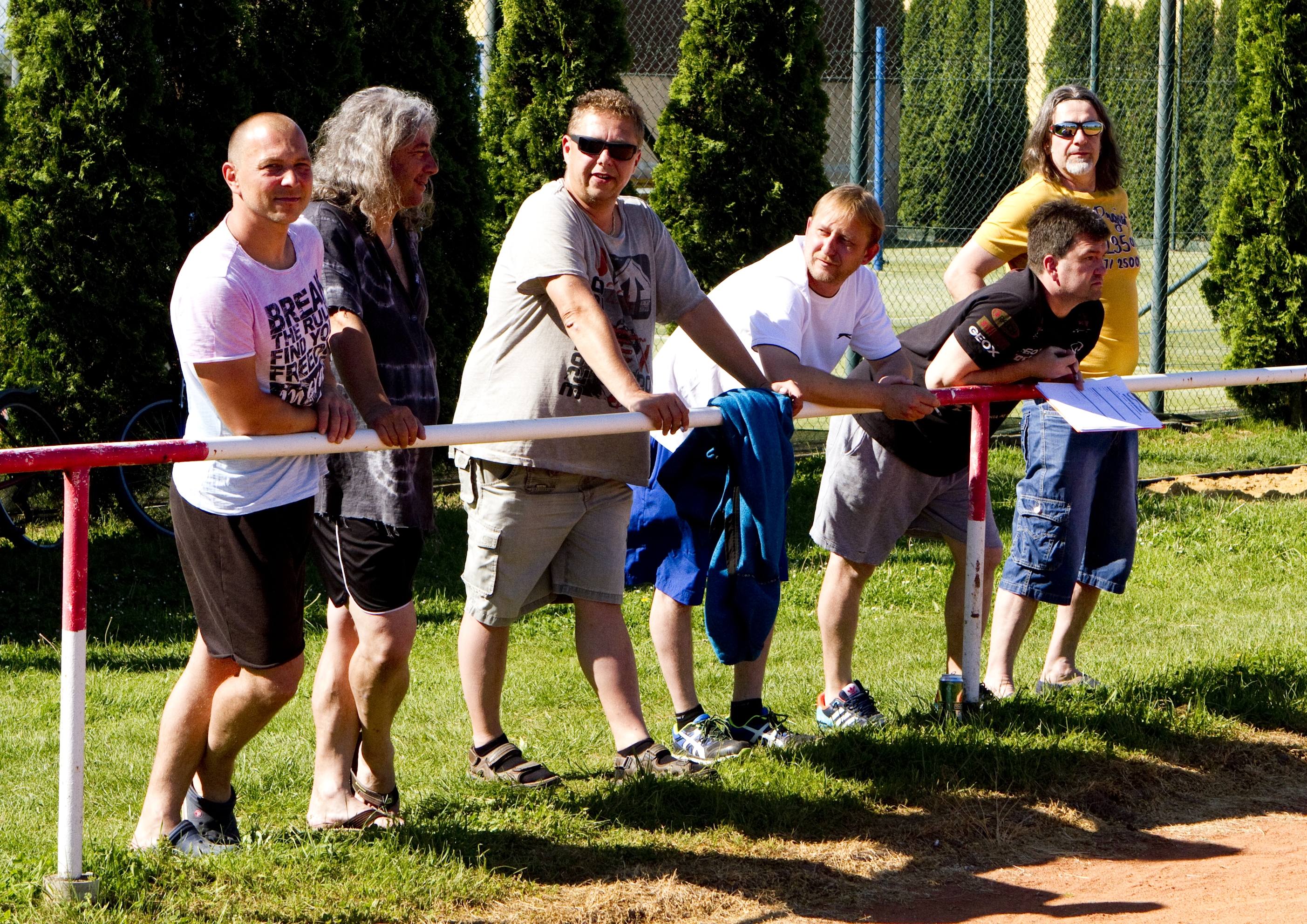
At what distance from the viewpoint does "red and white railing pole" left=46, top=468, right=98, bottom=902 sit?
3.14m

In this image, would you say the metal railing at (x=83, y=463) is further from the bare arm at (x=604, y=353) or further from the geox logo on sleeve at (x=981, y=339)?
the geox logo on sleeve at (x=981, y=339)

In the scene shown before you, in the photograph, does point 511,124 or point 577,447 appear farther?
point 511,124

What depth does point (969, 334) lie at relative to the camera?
15.1 ft

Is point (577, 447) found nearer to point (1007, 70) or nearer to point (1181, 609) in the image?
point (1181, 609)

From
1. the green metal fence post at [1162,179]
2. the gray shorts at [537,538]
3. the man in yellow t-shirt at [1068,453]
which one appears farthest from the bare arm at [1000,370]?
the green metal fence post at [1162,179]

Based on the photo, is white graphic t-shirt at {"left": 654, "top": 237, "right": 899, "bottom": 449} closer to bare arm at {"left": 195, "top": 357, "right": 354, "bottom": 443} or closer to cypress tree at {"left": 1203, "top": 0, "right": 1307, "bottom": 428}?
bare arm at {"left": 195, "top": 357, "right": 354, "bottom": 443}

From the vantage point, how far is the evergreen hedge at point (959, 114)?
15.6 m

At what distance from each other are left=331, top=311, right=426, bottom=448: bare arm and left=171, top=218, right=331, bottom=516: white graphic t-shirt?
58 millimetres

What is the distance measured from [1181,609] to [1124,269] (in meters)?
2.32

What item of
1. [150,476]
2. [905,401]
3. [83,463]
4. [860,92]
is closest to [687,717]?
[905,401]

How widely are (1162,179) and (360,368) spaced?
10075mm

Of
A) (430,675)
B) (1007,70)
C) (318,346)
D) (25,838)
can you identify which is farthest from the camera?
(1007,70)

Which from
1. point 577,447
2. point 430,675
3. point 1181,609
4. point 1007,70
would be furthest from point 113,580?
point 1007,70

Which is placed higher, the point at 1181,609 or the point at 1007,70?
the point at 1007,70
